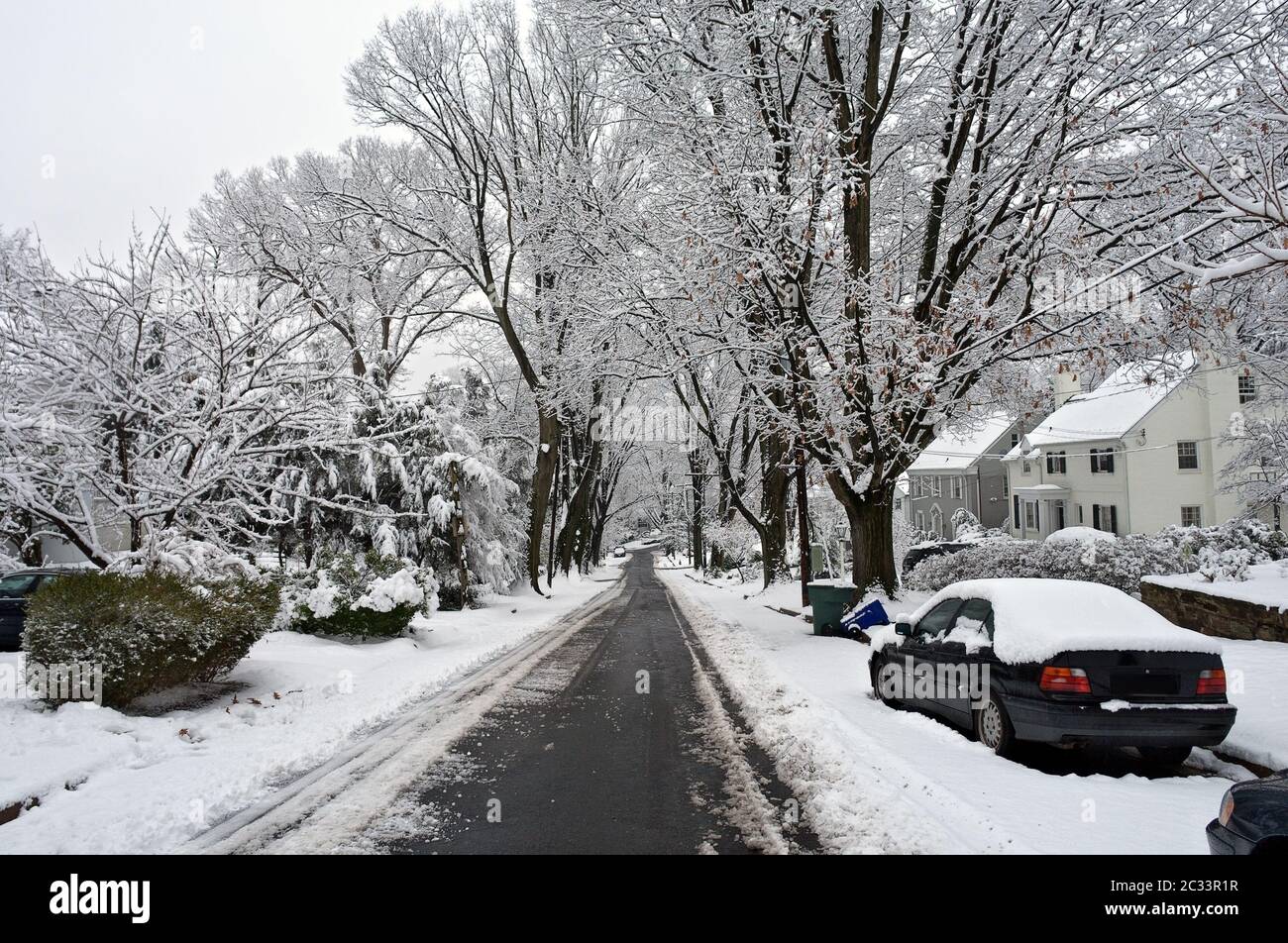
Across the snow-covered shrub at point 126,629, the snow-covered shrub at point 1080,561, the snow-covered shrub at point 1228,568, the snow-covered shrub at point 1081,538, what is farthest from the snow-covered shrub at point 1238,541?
the snow-covered shrub at point 126,629

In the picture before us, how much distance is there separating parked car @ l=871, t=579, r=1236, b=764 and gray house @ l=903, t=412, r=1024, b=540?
39184mm

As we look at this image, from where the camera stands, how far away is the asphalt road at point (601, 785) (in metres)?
4.93

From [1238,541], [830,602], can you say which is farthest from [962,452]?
[830,602]

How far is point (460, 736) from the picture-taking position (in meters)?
7.82

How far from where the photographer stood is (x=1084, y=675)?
6.18 meters

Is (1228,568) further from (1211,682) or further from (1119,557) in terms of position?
(1211,682)

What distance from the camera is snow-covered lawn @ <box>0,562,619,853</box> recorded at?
17.5 ft

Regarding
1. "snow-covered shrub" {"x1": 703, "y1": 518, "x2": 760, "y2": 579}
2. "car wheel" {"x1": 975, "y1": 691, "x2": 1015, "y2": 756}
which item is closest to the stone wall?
"car wheel" {"x1": 975, "y1": 691, "x2": 1015, "y2": 756}

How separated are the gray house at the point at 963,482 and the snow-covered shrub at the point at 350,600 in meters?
35.6

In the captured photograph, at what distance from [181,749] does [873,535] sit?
1254cm

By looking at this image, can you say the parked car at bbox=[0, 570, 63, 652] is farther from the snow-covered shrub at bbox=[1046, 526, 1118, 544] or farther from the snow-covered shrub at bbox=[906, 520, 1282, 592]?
the snow-covered shrub at bbox=[1046, 526, 1118, 544]

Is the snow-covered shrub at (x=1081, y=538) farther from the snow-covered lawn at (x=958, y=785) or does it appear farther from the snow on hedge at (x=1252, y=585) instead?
the snow-covered lawn at (x=958, y=785)

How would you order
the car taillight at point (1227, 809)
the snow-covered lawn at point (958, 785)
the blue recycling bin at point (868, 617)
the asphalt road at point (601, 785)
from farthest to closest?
1. the blue recycling bin at point (868, 617)
2. the asphalt road at point (601, 785)
3. the snow-covered lawn at point (958, 785)
4. the car taillight at point (1227, 809)
